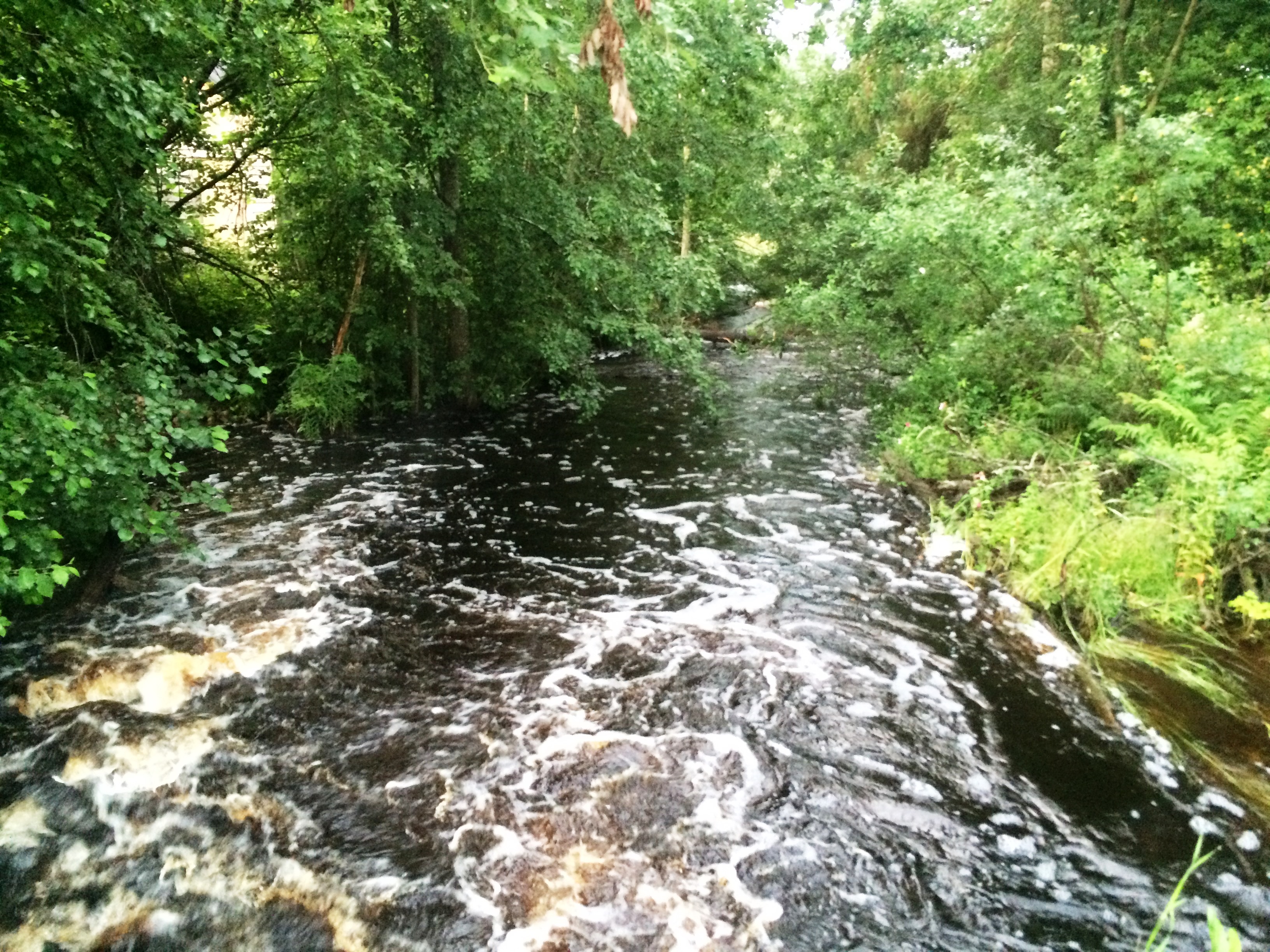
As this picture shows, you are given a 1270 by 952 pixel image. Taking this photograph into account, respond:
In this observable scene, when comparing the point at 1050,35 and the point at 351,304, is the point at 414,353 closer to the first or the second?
the point at 351,304

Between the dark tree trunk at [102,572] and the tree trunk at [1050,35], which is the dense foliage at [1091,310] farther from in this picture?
the dark tree trunk at [102,572]

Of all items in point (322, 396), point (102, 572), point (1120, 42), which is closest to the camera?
point (102, 572)

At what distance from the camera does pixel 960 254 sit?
34.1 ft

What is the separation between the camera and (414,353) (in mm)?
13695

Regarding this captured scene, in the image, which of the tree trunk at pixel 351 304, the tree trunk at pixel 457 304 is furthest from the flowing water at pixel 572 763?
the tree trunk at pixel 457 304

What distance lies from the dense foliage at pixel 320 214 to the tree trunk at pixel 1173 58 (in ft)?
21.3

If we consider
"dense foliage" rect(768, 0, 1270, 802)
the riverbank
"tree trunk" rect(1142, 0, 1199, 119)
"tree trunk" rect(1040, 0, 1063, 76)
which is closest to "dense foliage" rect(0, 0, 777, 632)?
"dense foliage" rect(768, 0, 1270, 802)

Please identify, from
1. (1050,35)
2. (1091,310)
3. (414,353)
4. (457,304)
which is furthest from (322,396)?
(1050,35)

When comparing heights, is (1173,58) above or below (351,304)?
above

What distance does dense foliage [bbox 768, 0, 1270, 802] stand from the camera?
6590 mm

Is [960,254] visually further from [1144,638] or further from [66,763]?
[66,763]

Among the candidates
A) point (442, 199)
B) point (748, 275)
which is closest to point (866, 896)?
point (442, 199)

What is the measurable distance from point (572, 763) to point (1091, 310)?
837 cm

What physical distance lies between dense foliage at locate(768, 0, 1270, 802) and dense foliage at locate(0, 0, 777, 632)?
→ 10.4ft
